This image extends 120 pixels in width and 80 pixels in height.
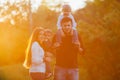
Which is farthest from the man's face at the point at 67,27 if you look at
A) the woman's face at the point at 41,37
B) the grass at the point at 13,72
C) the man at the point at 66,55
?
the grass at the point at 13,72

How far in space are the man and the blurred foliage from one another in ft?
6.88

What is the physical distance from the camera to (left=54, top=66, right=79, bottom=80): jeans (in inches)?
362

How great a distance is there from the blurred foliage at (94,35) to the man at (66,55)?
2097 mm

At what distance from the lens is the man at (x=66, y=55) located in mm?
9234

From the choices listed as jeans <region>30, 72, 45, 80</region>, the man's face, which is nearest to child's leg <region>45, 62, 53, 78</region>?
jeans <region>30, 72, 45, 80</region>

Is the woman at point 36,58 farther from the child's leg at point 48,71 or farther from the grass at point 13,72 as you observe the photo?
the grass at point 13,72

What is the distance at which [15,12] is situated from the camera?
1177 cm

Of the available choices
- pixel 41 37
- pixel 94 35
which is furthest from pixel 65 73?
pixel 94 35

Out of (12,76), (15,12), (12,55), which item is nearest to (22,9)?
(15,12)

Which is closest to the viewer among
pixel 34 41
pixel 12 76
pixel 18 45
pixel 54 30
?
pixel 34 41

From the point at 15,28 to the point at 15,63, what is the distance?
3.27 feet

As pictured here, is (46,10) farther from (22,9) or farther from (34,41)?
(34,41)

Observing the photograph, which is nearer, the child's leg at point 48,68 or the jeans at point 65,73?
the jeans at point 65,73

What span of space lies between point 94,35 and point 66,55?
8.22 ft
